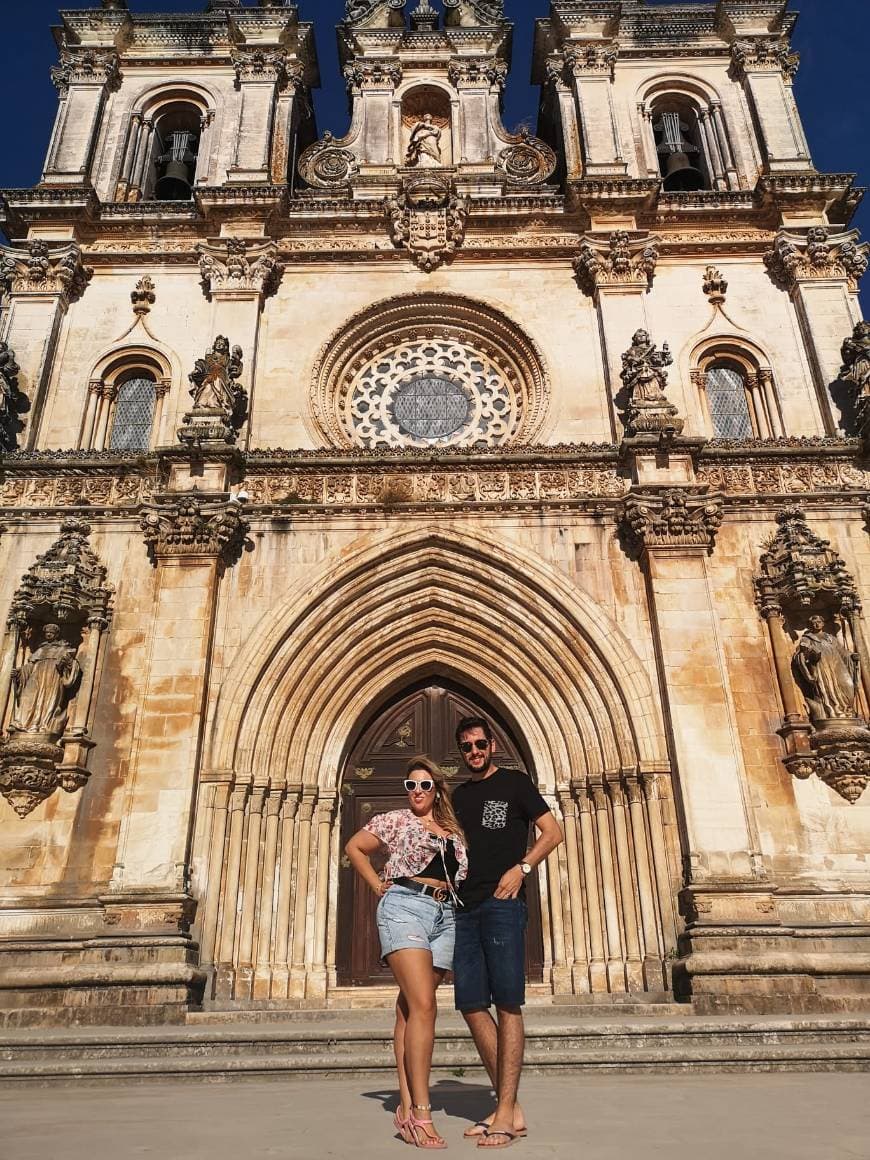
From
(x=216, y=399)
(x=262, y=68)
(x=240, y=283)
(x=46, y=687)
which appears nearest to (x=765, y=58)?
(x=262, y=68)

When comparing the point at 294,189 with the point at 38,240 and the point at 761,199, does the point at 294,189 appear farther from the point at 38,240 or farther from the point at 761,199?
the point at 761,199

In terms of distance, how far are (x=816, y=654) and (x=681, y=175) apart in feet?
38.5

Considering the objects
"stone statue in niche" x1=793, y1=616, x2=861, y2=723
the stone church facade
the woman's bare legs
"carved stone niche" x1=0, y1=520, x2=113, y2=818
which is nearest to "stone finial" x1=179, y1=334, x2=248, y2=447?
the stone church facade

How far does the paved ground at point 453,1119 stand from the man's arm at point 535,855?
1035mm

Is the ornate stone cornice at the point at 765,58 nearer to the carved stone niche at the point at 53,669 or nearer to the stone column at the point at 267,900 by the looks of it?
the carved stone niche at the point at 53,669

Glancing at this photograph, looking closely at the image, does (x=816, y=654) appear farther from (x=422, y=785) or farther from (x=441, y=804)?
(x=422, y=785)

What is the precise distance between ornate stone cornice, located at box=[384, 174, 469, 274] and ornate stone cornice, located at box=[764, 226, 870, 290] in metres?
5.75

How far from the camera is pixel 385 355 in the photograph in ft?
50.8

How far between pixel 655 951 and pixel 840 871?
98.2 inches

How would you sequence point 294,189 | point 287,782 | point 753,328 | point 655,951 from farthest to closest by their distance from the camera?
point 294,189
point 753,328
point 287,782
point 655,951

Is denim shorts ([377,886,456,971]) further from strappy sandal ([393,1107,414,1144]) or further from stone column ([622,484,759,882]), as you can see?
stone column ([622,484,759,882])

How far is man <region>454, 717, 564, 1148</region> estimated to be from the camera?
411cm

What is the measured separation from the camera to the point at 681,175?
59.6ft

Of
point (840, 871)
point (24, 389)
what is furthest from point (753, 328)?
point (24, 389)
